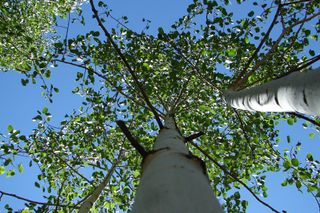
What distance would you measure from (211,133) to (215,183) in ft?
3.82

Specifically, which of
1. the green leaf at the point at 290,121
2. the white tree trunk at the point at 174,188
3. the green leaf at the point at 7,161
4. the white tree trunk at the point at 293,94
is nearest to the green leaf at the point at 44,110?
the green leaf at the point at 7,161

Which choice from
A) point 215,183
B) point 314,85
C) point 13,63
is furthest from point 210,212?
point 13,63

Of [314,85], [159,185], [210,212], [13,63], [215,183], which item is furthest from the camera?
[13,63]

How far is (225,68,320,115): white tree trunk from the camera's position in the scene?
186 centimetres

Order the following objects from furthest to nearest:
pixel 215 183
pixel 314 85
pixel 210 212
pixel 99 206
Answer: pixel 99 206 → pixel 215 183 → pixel 314 85 → pixel 210 212

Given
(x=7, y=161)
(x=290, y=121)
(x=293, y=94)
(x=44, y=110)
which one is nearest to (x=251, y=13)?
(x=290, y=121)

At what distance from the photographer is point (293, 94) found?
210 cm

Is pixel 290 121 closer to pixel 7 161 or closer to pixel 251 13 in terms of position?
pixel 251 13

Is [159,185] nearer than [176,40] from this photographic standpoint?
Yes

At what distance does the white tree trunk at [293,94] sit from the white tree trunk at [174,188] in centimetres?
77

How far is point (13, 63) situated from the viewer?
11.9m

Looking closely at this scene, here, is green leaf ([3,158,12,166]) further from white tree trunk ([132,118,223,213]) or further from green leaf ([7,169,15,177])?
white tree trunk ([132,118,223,213])

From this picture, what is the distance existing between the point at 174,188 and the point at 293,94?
42.5 inches

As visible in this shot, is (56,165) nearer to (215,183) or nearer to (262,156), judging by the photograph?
(215,183)
